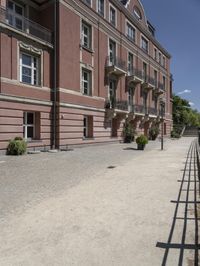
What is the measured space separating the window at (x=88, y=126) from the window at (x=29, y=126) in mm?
6179

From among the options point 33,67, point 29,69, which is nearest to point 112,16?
point 33,67

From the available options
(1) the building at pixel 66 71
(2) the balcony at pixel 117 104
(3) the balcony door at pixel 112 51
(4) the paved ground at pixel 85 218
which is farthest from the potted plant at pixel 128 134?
(4) the paved ground at pixel 85 218

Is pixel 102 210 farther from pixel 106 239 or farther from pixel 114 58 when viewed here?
pixel 114 58

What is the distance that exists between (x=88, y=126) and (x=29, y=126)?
22.9ft

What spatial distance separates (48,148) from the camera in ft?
63.8

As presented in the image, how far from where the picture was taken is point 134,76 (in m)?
31.3

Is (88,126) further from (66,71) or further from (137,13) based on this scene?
(137,13)

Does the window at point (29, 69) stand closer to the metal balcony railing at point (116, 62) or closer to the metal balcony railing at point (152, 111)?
the metal balcony railing at point (116, 62)

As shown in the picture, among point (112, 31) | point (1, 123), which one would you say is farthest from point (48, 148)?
point (112, 31)

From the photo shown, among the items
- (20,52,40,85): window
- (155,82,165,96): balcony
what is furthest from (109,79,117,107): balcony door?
(155,82,165,96): balcony

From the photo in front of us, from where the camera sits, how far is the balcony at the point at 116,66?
2667 centimetres

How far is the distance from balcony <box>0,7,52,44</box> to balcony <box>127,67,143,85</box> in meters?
13.2

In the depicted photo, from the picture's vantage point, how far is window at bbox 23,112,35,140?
717 inches

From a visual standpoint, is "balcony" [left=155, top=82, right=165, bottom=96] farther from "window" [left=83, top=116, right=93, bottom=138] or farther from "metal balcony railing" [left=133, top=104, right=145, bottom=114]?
"window" [left=83, top=116, right=93, bottom=138]
